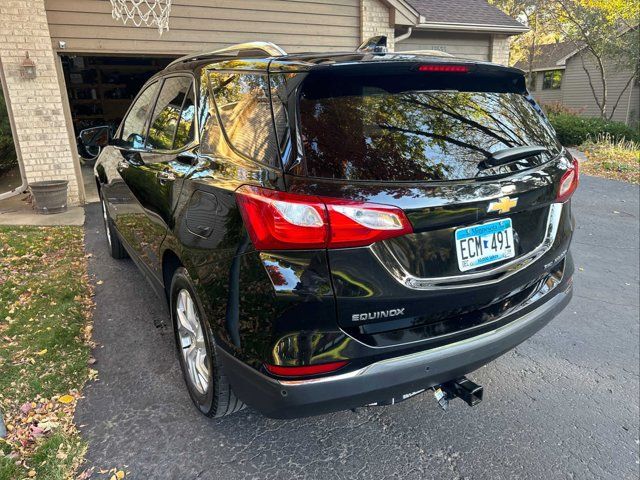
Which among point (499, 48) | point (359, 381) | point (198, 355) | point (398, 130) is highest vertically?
point (499, 48)

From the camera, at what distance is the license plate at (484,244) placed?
192cm

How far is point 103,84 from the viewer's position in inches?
554

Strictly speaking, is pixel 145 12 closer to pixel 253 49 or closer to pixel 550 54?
pixel 253 49

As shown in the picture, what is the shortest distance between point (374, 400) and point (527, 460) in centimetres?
102

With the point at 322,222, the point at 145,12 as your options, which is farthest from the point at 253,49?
the point at 145,12

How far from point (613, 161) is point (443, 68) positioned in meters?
10.9

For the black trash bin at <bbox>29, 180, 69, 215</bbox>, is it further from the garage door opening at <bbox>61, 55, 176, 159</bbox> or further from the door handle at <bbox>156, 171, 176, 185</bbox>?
the garage door opening at <bbox>61, 55, 176, 159</bbox>

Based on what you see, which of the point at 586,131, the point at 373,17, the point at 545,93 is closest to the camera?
the point at 373,17

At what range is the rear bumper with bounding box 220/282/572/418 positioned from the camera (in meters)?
1.79

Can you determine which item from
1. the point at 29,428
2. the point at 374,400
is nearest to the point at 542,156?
the point at 374,400

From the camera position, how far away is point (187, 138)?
2.60m

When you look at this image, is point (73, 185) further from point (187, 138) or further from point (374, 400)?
point (374, 400)

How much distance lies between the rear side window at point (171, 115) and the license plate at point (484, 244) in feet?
5.08

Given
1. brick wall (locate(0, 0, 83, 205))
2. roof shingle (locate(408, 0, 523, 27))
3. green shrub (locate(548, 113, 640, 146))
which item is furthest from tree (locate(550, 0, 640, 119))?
brick wall (locate(0, 0, 83, 205))
